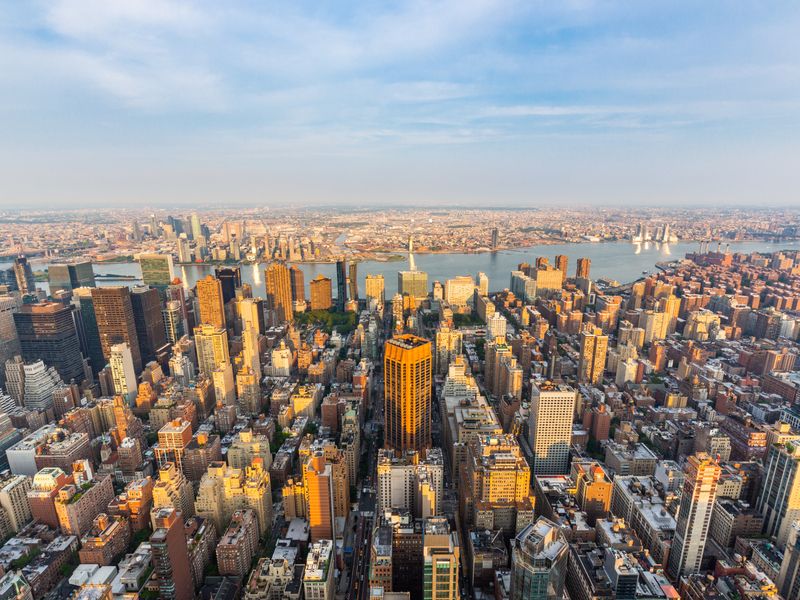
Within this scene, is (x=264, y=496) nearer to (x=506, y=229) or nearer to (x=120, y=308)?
(x=120, y=308)

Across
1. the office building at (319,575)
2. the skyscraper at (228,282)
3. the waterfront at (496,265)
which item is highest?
the skyscraper at (228,282)

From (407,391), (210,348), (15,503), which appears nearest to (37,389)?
(210,348)

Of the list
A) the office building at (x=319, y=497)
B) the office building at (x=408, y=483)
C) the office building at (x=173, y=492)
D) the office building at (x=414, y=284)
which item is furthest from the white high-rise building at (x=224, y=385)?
the office building at (x=414, y=284)

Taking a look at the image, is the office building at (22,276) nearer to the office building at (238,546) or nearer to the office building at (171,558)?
the office building at (238,546)

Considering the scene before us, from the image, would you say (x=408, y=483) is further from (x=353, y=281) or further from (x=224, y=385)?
(x=353, y=281)

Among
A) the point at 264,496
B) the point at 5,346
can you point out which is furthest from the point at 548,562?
the point at 5,346

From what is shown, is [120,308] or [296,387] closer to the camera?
[296,387]
